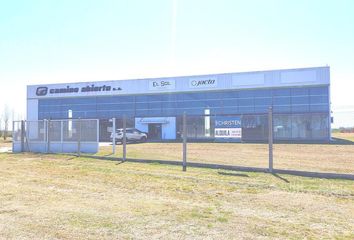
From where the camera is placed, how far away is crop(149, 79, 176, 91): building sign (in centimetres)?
5091

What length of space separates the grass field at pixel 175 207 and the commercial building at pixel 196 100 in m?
26.3

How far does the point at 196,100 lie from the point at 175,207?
42.8 m

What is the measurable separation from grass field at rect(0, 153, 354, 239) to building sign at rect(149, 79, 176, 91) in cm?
3989

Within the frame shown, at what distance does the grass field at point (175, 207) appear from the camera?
17.8 feet

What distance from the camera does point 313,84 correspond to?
146 ft

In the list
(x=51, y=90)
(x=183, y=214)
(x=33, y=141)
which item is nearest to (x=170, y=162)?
(x=183, y=214)

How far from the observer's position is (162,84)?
168 feet

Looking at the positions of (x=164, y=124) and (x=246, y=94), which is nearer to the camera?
(x=246, y=94)

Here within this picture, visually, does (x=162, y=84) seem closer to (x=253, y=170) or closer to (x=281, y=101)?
(x=281, y=101)

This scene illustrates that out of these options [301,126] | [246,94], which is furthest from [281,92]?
[301,126]

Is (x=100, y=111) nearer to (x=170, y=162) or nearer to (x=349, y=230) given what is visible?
(x=170, y=162)

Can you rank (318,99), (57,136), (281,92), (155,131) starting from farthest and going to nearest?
(155,131) < (281,92) < (318,99) < (57,136)

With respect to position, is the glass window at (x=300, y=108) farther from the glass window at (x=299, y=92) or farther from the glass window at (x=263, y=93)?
the glass window at (x=263, y=93)

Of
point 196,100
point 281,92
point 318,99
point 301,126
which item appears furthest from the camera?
point 196,100
